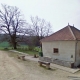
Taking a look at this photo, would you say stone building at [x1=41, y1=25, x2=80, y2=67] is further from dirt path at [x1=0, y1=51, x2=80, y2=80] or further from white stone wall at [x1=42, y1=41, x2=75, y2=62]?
dirt path at [x1=0, y1=51, x2=80, y2=80]

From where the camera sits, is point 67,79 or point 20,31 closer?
point 67,79

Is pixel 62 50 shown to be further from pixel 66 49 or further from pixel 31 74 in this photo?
pixel 31 74

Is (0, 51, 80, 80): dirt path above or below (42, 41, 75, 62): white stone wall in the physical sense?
below

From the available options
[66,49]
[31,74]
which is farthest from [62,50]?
[31,74]

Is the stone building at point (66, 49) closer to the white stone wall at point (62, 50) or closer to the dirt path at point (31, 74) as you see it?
the white stone wall at point (62, 50)

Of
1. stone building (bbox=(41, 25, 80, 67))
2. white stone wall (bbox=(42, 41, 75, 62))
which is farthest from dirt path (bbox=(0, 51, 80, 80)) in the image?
white stone wall (bbox=(42, 41, 75, 62))

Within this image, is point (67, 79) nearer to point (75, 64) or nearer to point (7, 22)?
point (75, 64)

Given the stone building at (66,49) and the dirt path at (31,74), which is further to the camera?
the stone building at (66,49)

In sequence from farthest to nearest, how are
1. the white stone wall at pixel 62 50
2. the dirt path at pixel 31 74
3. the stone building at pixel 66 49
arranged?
the white stone wall at pixel 62 50, the stone building at pixel 66 49, the dirt path at pixel 31 74

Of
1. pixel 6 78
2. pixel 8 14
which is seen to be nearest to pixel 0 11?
pixel 8 14

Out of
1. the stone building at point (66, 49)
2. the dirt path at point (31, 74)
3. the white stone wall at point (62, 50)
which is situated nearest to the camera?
the dirt path at point (31, 74)

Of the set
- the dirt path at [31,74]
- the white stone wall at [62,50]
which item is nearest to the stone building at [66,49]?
the white stone wall at [62,50]

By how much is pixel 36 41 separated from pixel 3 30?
39.4 feet

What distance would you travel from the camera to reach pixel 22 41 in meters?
33.4
